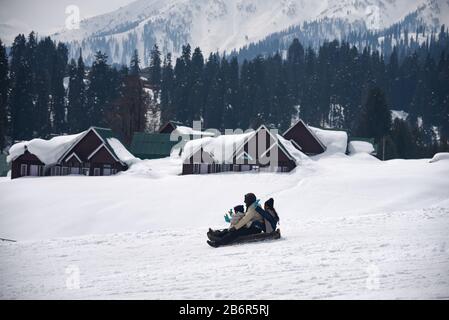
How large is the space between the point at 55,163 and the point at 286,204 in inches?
899

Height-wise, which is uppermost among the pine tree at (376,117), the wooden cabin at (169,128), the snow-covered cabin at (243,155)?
the pine tree at (376,117)

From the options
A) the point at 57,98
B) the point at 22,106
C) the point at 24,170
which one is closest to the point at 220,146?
the point at 24,170

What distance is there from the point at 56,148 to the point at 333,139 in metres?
26.9

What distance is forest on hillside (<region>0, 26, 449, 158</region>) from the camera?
223 feet

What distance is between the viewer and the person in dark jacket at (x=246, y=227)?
14.0 metres

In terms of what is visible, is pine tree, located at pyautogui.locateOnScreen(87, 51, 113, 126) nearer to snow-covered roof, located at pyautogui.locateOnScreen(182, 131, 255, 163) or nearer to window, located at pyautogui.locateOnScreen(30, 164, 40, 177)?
window, located at pyautogui.locateOnScreen(30, 164, 40, 177)

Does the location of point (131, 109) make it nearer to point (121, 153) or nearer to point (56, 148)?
point (121, 153)

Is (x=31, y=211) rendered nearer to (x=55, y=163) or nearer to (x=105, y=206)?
(x=105, y=206)

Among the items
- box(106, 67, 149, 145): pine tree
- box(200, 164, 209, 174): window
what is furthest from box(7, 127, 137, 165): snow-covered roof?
box(106, 67, 149, 145): pine tree

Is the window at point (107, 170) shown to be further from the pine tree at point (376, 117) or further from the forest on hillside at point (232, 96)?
the pine tree at point (376, 117)

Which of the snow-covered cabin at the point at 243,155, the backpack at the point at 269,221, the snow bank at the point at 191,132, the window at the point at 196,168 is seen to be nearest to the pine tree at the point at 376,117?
the snow bank at the point at 191,132

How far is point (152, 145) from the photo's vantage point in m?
→ 54.5

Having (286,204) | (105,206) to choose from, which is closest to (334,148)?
(286,204)
